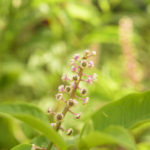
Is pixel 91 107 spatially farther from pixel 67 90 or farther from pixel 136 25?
pixel 136 25

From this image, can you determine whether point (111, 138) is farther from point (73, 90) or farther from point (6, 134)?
point (6, 134)

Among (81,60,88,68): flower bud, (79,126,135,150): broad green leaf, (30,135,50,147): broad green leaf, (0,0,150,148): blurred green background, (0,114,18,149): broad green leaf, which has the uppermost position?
(0,0,150,148): blurred green background

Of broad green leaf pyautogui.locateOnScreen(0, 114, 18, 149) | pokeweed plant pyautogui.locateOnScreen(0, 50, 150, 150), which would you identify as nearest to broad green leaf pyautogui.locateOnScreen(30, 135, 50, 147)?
pokeweed plant pyautogui.locateOnScreen(0, 50, 150, 150)

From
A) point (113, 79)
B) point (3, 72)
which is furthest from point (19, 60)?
point (113, 79)

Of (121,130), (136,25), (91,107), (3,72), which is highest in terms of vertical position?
(136,25)

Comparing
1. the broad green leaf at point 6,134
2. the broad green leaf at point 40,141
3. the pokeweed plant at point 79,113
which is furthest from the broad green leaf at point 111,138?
the broad green leaf at point 6,134

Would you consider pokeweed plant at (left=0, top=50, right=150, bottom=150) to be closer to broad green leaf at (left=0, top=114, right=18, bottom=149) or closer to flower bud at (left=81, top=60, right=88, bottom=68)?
flower bud at (left=81, top=60, right=88, bottom=68)

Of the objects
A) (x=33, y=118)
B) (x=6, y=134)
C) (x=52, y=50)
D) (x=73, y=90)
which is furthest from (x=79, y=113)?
(x=52, y=50)
